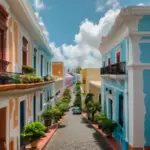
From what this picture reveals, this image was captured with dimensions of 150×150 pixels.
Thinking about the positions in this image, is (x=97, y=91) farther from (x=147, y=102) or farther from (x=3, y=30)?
(x=3, y=30)

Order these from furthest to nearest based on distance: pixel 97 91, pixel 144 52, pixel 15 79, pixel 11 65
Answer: pixel 97 91 → pixel 144 52 → pixel 11 65 → pixel 15 79

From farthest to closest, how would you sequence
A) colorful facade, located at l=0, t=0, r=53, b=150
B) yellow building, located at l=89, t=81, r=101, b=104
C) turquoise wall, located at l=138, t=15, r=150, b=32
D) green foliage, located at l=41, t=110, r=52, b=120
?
yellow building, located at l=89, t=81, r=101, b=104 < green foliage, located at l=41, t=110, r=52, b=120 < turquoise wall, located at l=138, t=15, r=150, b=32 < colorful facade, located at l=0, t=0, r=53, b=150

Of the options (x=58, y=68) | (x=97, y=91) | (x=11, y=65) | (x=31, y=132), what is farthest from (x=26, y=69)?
(x=58, y=68)

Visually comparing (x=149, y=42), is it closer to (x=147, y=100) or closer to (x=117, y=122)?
(x=147, y=100)

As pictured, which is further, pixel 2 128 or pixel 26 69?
pixel 26 69

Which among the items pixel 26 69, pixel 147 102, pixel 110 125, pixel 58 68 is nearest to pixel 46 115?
pixel 110 125

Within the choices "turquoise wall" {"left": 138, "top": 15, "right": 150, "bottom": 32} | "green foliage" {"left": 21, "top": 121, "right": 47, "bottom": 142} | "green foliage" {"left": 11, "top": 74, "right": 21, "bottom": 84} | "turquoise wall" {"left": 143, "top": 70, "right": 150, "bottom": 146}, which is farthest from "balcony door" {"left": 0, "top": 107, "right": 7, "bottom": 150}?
"turquoise wall" {"left": 138, "top": 15, "right": 150, "bottom": 32}

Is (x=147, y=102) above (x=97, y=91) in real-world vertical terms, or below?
above

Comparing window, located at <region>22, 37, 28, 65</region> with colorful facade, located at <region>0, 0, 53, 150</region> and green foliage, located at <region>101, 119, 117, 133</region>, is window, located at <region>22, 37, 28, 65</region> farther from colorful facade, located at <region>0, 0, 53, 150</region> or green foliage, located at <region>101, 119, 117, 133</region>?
green foliage, located at <region>101, 119, 117, 133</region>

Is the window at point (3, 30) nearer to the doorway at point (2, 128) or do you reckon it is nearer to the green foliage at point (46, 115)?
the doorway at point (2, 128)

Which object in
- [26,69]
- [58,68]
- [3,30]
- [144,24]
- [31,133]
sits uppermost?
[144,24]

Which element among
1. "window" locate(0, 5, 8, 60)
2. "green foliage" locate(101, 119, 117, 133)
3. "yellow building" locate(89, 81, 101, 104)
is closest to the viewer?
"window" locate(0, 5, 8, 60)

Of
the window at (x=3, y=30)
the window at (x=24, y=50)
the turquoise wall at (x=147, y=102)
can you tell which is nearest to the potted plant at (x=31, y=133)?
the window at (x=24, y=50)

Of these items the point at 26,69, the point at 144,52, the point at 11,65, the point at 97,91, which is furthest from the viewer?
the point at 97,91
